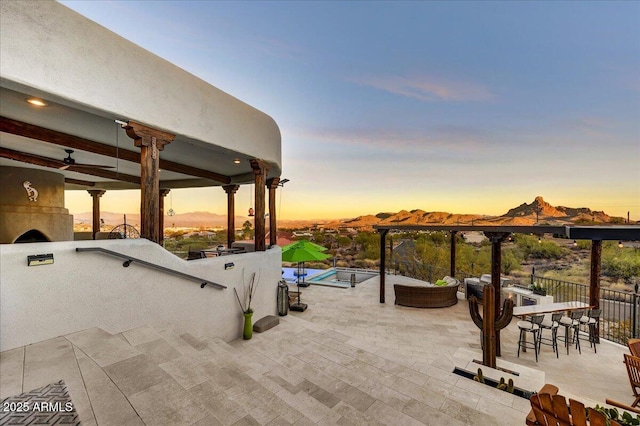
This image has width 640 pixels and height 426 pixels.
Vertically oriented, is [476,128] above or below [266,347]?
above

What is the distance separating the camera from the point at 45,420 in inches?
70.7

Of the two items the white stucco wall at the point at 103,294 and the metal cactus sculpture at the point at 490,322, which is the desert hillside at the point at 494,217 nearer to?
the metal cactus sculpture at the point at 490,322

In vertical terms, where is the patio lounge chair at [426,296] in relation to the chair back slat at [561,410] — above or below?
below

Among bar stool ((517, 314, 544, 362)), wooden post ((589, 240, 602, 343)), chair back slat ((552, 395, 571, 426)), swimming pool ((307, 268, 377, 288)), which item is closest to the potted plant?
chair back slat ((552, 395, 571, 426))

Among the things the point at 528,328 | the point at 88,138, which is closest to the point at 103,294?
the point at 88,138

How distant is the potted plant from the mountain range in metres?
2.96

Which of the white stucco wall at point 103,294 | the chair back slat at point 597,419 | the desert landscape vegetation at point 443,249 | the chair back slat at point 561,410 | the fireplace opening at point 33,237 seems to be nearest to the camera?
the chair back slat at point 597,419

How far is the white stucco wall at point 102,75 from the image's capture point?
9.45 ft

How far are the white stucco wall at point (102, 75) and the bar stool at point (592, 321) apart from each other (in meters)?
8.57

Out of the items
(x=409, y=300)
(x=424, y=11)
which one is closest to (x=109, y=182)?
(x=409, y=300)

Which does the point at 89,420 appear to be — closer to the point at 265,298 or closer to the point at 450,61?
the point at 265,298

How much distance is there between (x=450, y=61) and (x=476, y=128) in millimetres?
4336

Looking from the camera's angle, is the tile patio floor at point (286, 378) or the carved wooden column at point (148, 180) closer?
the tile patio floor at point (286, 378)

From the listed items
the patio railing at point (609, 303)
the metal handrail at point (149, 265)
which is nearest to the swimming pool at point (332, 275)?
the patio railing at point (609, 303)
